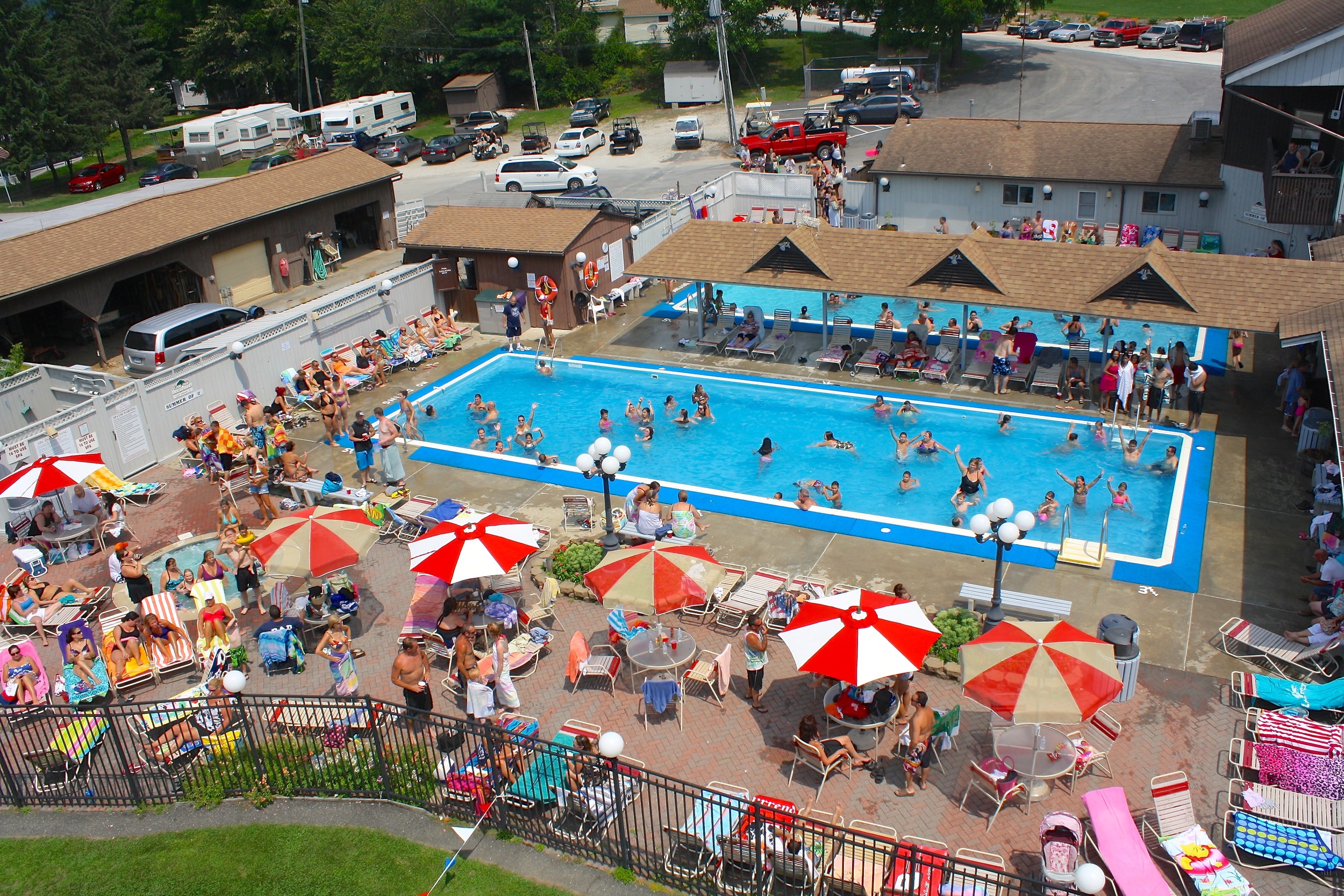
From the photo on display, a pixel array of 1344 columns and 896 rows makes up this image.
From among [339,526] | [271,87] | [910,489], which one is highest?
[271,87]

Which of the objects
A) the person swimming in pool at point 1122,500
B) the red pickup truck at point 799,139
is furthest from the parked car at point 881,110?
the person swimming in pool at point 1122,500

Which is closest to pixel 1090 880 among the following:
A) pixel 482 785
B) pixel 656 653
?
pixel 482 785

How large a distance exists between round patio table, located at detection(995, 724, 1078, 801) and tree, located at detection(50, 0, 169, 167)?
65.1 m

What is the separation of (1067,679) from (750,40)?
193 feet

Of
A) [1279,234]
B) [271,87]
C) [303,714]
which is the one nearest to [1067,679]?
[303,714]

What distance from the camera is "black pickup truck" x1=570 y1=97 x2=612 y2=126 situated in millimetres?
56875

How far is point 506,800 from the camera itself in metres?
11.5

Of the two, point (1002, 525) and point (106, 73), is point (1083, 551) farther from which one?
point (106, 73)

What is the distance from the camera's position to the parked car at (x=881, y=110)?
158 ft

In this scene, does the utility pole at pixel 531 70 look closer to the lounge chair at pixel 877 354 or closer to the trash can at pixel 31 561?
the lounge chair at pixel 877 354

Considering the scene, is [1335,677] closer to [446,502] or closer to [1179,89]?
[446,502]

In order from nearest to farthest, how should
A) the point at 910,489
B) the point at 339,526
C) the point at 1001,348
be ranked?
the point at 339,526 < the point at 910,489 < the point at 1001,348

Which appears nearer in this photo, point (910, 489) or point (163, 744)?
point (163, 744)

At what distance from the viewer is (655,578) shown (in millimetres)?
13984
